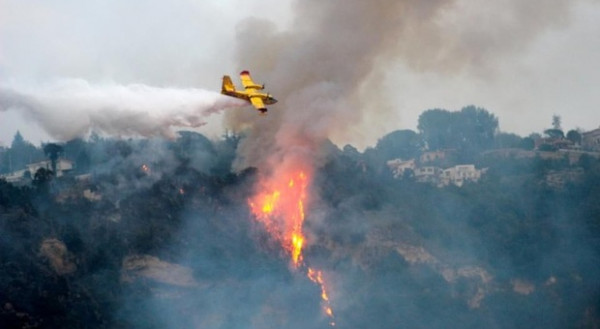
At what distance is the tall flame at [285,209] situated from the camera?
8431 centimetres

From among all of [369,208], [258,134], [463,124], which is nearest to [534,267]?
[369,208]

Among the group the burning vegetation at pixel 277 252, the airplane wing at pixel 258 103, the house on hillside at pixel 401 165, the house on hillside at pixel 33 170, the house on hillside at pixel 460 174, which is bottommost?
the burning vegetation at pixel 277 252

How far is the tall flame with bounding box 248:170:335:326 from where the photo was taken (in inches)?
3319

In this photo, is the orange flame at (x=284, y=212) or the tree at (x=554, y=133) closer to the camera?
the orange flame at (x=284, y=212)

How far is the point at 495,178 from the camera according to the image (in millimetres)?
103500

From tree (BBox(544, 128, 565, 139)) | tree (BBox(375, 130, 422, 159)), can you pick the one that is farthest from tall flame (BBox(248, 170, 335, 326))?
tree (BBox(544, 128, 565, 139))

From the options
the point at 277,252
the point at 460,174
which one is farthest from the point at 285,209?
the point at 460,174

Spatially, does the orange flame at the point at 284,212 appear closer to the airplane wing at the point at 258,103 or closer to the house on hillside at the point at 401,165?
the airplane wing at the point at 258,103

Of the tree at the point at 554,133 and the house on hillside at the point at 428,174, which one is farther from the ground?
the tree at the point at 554,133

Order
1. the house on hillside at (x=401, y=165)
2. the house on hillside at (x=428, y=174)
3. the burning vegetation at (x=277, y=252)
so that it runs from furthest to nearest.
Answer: the house on hillside at (x=401, y=165) < the house on hillside at (x=428, y=174) < the burning vegetation at (x=277, y=252)

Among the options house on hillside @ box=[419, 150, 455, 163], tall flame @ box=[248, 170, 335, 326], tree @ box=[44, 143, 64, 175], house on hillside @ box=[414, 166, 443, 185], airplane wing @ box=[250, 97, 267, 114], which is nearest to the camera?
airplane wing @ box=[250, 97, 267, 114]

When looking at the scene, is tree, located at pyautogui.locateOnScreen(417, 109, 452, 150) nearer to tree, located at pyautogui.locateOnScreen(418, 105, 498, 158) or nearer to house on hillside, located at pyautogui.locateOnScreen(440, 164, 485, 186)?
tree, located at pyautogui.locateOnScreen(418, 105, 498, 158)

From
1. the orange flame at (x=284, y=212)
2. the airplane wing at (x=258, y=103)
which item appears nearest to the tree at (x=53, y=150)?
the orange flame at (x=284, y=212)

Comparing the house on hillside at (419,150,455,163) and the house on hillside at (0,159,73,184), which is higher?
the house on hillside at (0,159,73,184)
